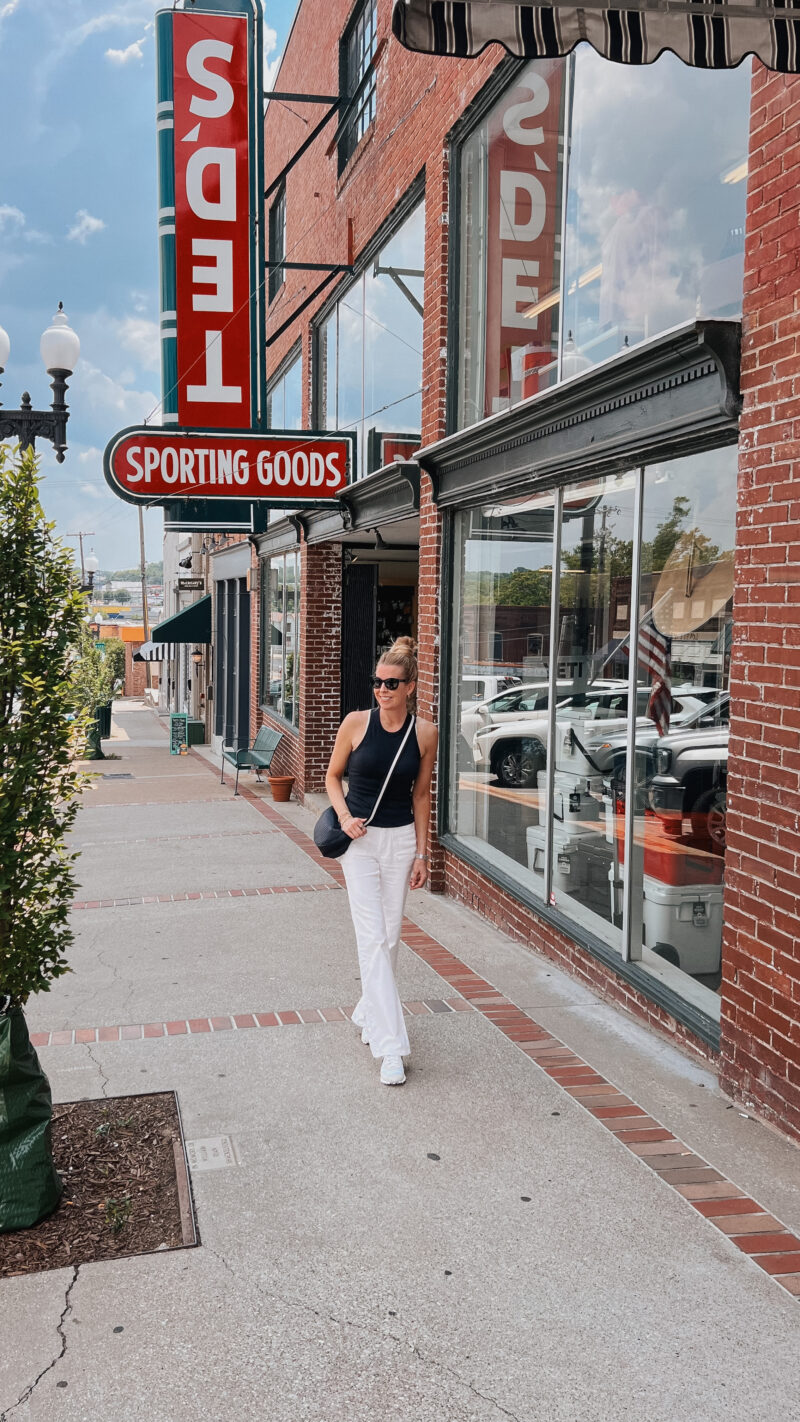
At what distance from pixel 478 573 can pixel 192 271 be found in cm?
430

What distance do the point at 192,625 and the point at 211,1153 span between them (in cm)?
2058

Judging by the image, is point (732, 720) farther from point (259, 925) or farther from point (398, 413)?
point (398, 413)

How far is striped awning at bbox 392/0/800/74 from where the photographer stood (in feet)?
8.53

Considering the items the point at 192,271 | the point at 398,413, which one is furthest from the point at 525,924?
the point at 192,271

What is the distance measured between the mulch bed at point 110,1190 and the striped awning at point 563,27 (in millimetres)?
3403

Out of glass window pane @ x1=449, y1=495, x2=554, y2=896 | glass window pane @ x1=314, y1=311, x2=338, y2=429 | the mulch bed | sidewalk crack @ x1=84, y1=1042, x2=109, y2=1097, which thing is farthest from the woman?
glass window pane @ x1=314, y1=311, x2=338, y2=429

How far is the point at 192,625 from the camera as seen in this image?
78.7 ft

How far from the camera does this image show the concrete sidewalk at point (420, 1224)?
2.83 meters

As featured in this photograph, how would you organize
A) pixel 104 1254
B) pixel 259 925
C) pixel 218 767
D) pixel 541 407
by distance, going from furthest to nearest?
1. pixel 218 767
2. pixel 259 925
3. pixel 541 407
4. pixel 104 1254

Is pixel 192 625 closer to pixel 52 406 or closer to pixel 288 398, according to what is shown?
pixel 288 398

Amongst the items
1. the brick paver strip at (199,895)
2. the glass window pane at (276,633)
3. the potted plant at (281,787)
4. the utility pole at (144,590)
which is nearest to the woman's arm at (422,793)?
the brick paver strip at (199,895)

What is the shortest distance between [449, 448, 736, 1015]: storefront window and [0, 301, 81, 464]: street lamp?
4.08m

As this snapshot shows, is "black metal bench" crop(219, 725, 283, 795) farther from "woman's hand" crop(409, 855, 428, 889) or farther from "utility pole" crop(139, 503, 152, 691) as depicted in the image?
"utility pole" crop(139, 503, 152, 691)

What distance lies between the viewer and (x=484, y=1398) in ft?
9.09
